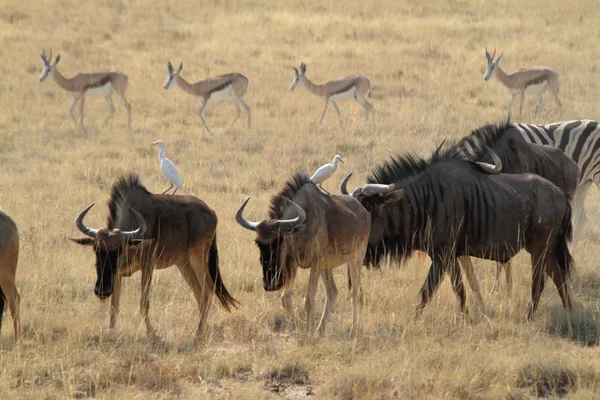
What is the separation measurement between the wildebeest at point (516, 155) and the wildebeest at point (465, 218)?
69 centimetres

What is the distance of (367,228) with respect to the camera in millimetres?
6645

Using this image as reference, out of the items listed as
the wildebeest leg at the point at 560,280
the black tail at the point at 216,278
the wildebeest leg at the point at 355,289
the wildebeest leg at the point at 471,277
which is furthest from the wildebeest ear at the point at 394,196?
the black tail at the point at 216,278

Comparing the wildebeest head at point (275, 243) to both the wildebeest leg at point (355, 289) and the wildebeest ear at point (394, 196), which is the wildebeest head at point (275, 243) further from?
the wildebeest ear at point (394, 196)

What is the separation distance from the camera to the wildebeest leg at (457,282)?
676 centimetres

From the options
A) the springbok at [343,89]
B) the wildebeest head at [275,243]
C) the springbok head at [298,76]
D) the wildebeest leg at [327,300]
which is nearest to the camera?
the wildebeest head at [275,243]

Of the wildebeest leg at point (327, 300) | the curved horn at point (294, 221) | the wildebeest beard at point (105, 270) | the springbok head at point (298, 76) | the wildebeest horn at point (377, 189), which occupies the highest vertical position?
the springbok head at point (298, 76)

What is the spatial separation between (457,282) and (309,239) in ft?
4.36

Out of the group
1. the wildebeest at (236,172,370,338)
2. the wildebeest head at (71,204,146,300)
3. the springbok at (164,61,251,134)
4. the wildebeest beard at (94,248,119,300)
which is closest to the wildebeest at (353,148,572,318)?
the wildebeest at (236,172,370,338)

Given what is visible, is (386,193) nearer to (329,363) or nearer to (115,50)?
(329,363)

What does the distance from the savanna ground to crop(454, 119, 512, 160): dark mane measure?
1104 millimetres

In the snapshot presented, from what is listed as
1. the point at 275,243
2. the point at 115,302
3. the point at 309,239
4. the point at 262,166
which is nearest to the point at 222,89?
the point at 262,166

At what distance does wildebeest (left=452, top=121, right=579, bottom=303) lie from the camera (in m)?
7.79

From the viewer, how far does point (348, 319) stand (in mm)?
6965

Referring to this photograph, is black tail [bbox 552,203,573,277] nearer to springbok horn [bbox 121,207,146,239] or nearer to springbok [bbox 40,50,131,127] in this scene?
springbok horn [bbox 121,207,146,239]
